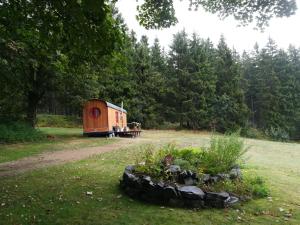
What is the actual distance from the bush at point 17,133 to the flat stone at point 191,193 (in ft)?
43.5

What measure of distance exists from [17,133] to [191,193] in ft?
47.0

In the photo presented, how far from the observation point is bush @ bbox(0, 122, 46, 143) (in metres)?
17.8

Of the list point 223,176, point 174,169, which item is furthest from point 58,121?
point 223,176

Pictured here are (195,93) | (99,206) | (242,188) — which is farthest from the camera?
(195,93)

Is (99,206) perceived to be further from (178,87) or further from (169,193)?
(178,87)

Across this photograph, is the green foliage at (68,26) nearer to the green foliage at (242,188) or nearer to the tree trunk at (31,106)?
the green foliage at (242,188)

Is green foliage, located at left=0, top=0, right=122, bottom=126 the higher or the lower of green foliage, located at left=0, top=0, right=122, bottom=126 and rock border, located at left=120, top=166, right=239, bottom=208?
the higher

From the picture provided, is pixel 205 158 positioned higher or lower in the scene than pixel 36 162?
higher

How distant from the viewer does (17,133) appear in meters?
18.7

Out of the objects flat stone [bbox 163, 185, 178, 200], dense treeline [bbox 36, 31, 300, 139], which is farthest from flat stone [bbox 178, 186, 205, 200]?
dense treeline [bbox 36, 31, 300, 139]

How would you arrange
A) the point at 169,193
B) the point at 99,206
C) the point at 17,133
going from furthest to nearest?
the point at 17,133
the point at 169,193
the point at 99,206

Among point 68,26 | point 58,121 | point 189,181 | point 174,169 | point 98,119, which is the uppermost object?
point 68,26

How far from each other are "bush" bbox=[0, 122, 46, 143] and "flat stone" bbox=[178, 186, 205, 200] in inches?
522

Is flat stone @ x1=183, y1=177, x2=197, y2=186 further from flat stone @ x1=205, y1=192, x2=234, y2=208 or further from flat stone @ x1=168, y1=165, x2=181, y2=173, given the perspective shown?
flat stone @ x1=205, y1=192, x2=234, y2=208
